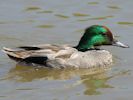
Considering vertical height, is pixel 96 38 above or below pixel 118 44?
above

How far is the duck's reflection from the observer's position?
11.2 metres

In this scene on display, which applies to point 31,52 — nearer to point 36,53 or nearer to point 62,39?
point 36,53

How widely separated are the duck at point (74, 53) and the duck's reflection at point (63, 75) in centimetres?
12

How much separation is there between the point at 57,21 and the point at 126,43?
2.17 metres

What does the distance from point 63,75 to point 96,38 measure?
4.19 feet

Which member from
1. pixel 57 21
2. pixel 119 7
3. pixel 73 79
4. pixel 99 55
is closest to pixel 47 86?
pixel 73 79

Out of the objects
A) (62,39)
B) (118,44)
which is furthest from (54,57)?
(62,39)

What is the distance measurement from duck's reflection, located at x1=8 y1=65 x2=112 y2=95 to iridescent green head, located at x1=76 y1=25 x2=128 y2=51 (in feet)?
2.06

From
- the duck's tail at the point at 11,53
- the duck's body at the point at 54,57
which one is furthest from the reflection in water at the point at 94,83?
the duck's tail at the point at 11,53

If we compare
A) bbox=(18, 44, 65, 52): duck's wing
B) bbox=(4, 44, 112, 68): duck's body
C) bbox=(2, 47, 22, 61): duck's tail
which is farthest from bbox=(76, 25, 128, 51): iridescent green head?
bbox=(2, 47, 22, 61): duck's tail

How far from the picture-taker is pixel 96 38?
1252cm

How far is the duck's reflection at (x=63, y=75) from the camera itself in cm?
1121

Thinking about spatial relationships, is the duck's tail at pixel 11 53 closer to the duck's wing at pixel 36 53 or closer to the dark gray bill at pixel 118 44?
the duck's wing at pixel 36 53

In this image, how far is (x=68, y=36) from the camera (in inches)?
539
